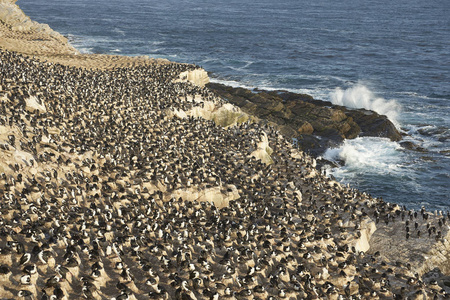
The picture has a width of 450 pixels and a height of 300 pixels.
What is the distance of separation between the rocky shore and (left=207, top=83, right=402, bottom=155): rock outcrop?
28.2 ft

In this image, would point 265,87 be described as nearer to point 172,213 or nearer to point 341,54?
point 341,54

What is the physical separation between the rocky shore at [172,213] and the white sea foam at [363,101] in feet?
94.6

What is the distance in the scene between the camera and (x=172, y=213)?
1102 inches

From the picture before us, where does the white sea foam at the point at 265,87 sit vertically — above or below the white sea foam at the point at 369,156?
above

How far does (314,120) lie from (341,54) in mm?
→ 57549

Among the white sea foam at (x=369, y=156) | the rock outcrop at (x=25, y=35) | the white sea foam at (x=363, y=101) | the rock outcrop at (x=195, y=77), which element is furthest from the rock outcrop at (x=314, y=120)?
the rock outcrop at (x=25, y=35)

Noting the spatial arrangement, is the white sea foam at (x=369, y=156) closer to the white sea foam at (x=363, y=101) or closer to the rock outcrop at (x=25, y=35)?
the white sea foam at (x=363, y=101)

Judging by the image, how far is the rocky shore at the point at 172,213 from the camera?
20250 millimetres

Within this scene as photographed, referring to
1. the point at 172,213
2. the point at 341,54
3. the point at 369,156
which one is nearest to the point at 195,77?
the point at 369,156

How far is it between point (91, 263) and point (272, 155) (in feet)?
94.8

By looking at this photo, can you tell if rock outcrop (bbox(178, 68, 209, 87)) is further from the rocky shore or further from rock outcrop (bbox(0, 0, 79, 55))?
rock outcrop (bbox(0, 0, 79, 55))

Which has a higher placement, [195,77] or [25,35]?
[25,35]

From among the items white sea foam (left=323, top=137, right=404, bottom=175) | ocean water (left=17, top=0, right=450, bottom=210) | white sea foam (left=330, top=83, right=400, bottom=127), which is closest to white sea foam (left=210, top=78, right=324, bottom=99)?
ocean water (left=17, top=0, right=450, bottom=210)

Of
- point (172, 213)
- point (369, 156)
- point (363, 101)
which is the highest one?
point (363, 101)
